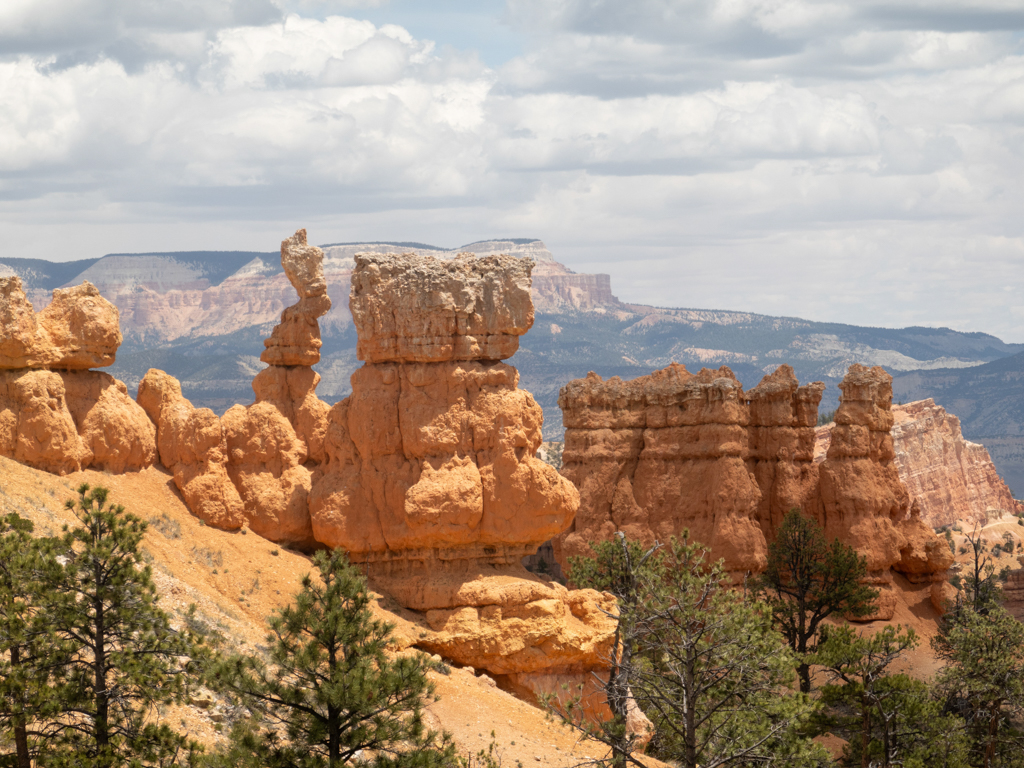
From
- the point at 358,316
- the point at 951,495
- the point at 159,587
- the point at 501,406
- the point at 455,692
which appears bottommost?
the point at 951,495

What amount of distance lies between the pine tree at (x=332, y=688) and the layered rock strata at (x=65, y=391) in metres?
13.4

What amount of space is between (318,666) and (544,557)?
3964cm

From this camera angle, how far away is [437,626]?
3516cm

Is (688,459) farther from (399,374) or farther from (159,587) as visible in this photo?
(159,587)

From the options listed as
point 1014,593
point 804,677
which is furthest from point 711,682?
point 1014,593

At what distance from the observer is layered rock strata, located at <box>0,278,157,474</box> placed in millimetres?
32562

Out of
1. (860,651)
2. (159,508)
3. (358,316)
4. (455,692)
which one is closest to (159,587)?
(159,508)

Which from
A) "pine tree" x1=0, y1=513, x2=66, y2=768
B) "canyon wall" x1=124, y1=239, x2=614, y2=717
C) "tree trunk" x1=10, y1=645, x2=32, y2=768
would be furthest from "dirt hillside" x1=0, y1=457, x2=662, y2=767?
"tree trunk" x1=10, y1=645, x2=32, y2=768

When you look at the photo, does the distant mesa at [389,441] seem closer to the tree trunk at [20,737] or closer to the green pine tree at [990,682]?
the green pine tree at [990,682]

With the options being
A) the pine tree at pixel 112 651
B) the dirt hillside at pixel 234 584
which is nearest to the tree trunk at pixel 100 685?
the pine tree at pixel 112 651

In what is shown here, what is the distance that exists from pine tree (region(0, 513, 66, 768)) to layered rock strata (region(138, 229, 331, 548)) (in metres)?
13.5

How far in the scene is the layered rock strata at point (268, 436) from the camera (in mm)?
35125

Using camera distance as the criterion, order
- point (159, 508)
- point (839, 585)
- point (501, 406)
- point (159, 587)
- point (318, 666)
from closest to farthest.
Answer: point (318, 666)
point (159, 587)
point (159, 508)
point (501, 406)
point (839, 585)

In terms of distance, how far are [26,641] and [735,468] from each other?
113ft
